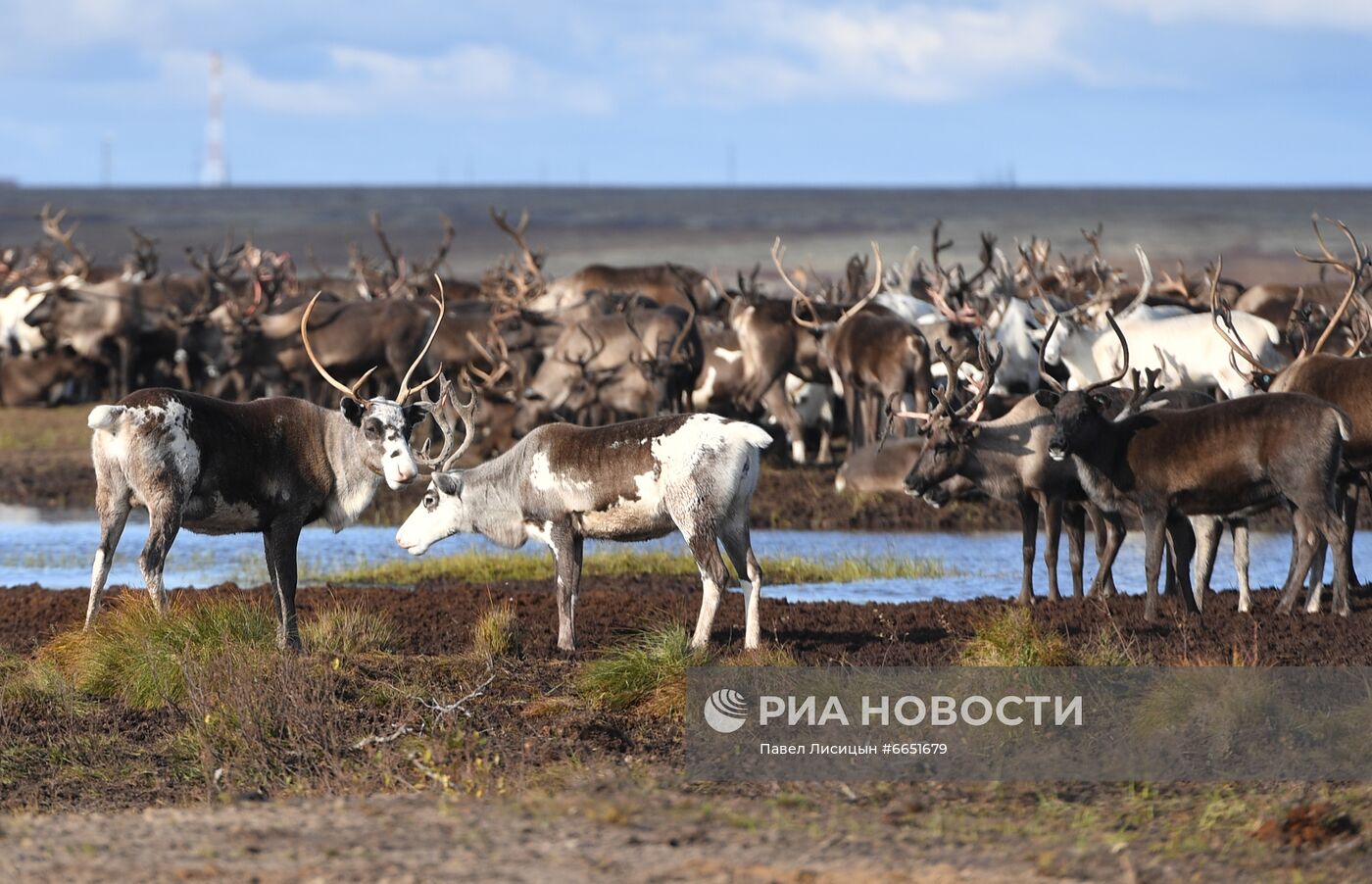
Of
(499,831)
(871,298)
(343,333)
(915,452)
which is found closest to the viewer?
(499,831)

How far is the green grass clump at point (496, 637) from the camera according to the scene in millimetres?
10773

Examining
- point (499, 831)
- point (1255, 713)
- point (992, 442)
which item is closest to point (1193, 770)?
point (1255, 713)

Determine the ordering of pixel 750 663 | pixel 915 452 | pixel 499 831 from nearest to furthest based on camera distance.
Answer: pixel 499 831, pixel 750 663, pixel 915 452

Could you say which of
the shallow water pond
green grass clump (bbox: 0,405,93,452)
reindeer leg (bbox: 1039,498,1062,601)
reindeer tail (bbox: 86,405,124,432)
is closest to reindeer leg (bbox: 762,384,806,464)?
the shallow water pond

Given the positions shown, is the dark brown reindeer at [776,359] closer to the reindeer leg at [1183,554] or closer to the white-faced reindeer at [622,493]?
the reindeer leg at [1183,554]

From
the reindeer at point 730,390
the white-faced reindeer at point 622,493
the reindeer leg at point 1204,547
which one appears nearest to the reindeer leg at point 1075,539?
the reindeer leg at point 1204,547

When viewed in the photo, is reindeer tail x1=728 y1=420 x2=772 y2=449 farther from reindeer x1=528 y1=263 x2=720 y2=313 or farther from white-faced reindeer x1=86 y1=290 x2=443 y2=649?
reindeer x1=528 y1=263 x2=720 y2=313

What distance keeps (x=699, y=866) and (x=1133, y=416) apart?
6170 mm

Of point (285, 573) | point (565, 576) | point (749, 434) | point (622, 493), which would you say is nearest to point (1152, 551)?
point (749, 434)

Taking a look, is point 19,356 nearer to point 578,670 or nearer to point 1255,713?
point 578,670

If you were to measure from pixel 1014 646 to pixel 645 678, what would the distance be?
187 centimetres

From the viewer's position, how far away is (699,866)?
Result: 6.62 m

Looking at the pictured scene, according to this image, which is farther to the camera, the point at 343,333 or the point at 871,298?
the point at 343,333

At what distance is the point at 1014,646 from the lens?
32.8 ft
